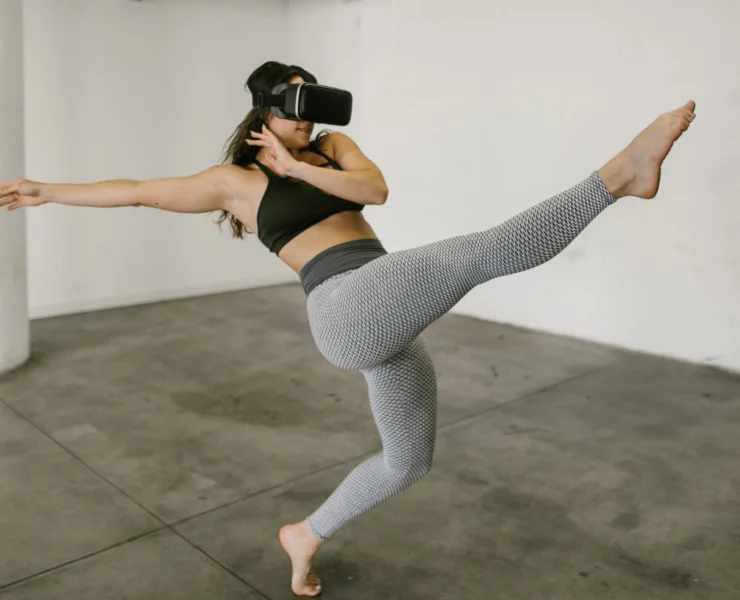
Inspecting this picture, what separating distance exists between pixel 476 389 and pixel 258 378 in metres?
1.09

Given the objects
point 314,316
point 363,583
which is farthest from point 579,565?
point 314,316

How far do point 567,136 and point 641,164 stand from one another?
309 centimetres

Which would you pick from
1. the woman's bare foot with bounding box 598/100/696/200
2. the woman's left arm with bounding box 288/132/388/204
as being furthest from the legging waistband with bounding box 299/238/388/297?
the woman's bare foot with bounding box 598/100/696/200

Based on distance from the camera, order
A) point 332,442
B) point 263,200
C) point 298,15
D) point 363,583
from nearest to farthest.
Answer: point 263,200 < point 363,583 < point 332,442 < point 298,15

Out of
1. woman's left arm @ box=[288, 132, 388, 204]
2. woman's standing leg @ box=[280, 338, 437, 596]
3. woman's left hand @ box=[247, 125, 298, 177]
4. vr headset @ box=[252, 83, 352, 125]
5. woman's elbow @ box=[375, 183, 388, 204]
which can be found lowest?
woman's standing leg @ box=[280, 338, 437, 596]

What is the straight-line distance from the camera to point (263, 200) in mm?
1902

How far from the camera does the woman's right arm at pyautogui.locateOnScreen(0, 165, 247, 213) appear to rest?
1952 mm

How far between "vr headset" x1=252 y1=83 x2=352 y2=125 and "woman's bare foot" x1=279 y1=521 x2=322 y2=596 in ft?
3.40

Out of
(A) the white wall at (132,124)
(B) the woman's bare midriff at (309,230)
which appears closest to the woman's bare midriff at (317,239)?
(B) the woman's bare midriff at (309,230)

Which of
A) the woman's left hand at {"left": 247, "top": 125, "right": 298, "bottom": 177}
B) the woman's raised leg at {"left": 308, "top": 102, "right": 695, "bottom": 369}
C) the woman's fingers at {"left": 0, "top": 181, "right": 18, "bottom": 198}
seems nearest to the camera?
the woman's raised leg at {"left": 308, "top": 102, "right": 695, "bottom": 369}

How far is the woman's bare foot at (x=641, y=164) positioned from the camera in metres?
1.54

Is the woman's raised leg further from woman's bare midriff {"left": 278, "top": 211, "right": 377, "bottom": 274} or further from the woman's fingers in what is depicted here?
the woman's fingers

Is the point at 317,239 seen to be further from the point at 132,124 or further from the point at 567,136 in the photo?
the point at 132,124

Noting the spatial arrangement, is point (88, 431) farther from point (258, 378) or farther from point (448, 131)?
point (448, 131)
